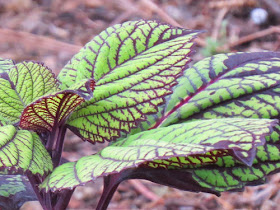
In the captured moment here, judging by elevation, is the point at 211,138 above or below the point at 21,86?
below

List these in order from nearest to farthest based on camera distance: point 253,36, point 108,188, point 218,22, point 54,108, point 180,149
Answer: point 180,149, point 54,108, point 108,188, point 253,36, point 218,22

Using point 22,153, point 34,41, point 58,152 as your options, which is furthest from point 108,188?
point 34,41

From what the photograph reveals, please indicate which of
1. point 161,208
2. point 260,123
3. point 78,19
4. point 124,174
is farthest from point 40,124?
point 78,19

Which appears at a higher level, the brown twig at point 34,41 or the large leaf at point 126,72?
the brown twig at point 34,41

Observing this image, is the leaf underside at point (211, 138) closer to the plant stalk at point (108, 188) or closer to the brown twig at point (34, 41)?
the plant stalk at point (108, 188)

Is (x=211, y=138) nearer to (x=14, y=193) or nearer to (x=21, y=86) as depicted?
(x=21, y=86)

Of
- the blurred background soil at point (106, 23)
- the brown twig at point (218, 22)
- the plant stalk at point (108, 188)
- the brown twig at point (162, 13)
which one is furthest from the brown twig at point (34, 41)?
the plant stalk at point (108, 188)

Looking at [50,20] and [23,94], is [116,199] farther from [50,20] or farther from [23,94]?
[50,20]
